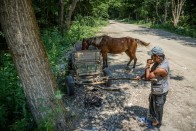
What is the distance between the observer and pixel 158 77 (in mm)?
6113

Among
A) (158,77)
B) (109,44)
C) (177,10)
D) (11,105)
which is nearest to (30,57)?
(11,105)

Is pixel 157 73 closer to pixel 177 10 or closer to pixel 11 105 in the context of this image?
pixel 11 105

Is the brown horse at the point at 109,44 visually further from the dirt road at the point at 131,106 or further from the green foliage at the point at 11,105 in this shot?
the green foliage at the point at 11,105

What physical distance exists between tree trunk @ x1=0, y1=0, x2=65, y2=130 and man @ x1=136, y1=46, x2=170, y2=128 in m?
2.16

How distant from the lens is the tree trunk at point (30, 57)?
16.3ft

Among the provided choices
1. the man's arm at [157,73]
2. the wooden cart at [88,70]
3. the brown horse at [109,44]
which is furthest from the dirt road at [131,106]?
the man's arm at [157,73]

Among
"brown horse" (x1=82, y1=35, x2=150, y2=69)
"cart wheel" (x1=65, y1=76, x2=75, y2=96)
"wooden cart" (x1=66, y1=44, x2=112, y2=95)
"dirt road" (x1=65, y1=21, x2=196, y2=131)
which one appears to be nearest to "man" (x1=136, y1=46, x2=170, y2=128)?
"dirt road" (x1=65, y1=21, x2=196, y2=131)

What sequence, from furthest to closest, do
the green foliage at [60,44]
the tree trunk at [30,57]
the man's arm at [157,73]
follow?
the green foliage at [60,44], the man's arm at [157,73], the tree trunk at [30,57]

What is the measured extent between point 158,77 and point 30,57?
2.84 m

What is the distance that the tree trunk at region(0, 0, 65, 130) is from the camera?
4961 mm

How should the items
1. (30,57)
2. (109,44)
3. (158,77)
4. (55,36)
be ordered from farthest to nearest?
(55,36)
(109,44)
(158,77)
(30,57)

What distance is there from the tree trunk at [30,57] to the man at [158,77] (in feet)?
7.09

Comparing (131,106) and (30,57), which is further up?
(30,57)

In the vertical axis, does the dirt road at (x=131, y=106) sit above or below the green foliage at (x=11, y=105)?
below
